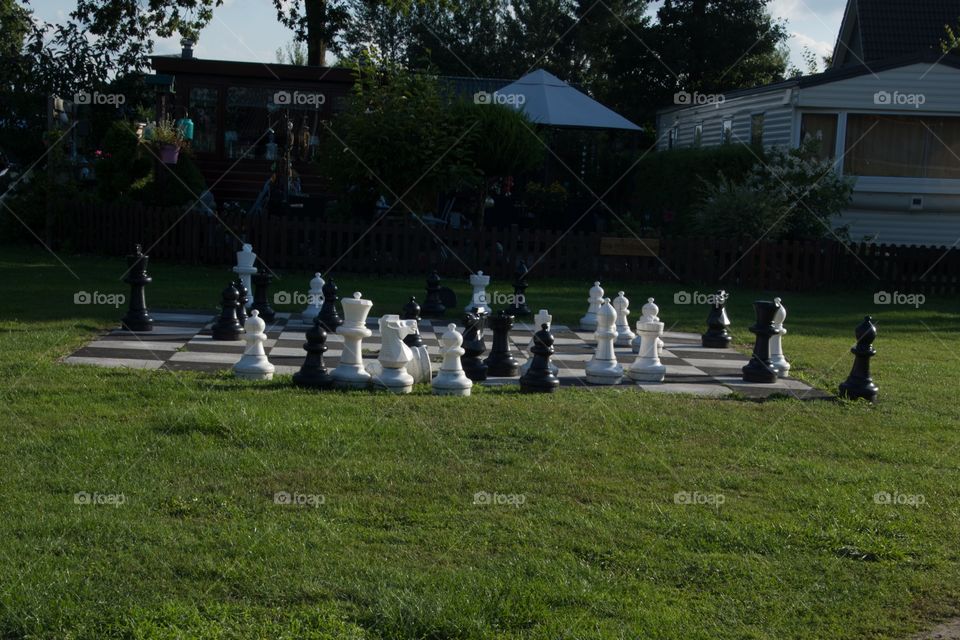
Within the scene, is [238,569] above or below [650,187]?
below

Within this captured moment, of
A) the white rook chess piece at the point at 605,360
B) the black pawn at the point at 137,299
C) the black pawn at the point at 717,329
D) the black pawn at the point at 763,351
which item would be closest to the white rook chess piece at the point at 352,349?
the white rook chess piece at the point at 605,360

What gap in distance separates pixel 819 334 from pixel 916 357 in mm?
1860

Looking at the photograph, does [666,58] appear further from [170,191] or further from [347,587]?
[347,587]

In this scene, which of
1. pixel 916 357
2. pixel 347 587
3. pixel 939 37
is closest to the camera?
pixel 347 587

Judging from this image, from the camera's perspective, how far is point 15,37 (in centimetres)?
4056

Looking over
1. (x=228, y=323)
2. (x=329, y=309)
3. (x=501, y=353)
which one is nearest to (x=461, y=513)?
(x=501, y=353)

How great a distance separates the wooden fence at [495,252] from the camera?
759 inches

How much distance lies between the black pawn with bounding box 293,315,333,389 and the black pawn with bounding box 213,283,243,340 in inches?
101

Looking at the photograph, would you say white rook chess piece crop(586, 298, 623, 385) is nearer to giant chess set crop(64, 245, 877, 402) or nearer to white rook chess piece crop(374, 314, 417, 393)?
giant chess set crop(64, 245, 877, 402)

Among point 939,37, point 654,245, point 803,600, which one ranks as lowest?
point 803,600

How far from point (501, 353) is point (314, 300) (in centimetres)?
376

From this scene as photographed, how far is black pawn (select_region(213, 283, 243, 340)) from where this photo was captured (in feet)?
33.7

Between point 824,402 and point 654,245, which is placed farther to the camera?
point 654,245

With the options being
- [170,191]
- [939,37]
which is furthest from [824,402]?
[939,37]
